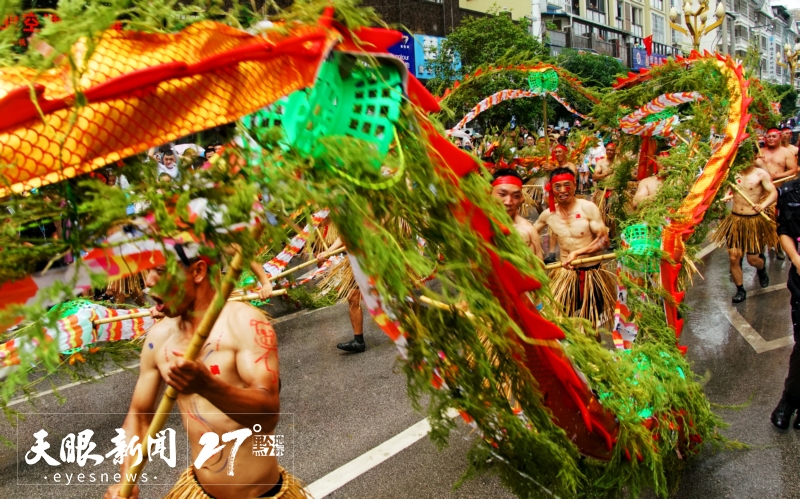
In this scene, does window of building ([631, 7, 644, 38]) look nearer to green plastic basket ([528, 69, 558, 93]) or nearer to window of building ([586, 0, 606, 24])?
window of building ([586, 0, 606, 24])

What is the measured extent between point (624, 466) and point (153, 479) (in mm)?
3086

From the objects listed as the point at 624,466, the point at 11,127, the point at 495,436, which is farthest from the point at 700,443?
the point at 11,127

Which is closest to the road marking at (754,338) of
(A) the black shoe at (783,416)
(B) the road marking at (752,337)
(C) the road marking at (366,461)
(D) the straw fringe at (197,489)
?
(B) the road marking at (752,337)

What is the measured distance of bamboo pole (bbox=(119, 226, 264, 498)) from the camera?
1.91 metres

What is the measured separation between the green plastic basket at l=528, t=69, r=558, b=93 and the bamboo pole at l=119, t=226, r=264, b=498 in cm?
868

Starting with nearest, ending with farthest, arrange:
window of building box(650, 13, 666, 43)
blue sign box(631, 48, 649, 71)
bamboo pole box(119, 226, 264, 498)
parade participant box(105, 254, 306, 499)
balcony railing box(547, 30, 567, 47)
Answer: bamboo pole box(119, 226, 264, 498) < parade participant box(105, 254, 306, 499) < balcony railing box(547, 30, 567, 47) < blue sign box(631, 48, 649, 71) < window of building box(650, 13, 666, 43)

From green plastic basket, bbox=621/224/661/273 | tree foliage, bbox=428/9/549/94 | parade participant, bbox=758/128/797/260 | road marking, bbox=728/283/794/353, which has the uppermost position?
tree foliage, bbox=428/9/549/94

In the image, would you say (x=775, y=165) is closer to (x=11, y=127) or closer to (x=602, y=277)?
(x=602, y=277)

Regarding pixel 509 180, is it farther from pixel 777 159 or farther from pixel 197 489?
pixel 777 159

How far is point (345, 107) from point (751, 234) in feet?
28.6

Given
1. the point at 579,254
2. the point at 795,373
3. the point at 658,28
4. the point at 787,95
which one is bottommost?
the point at 795,373

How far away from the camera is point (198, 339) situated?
2.12 metres

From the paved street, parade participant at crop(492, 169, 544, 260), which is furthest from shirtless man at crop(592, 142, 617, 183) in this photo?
parade participant at crop(492, 169, 544, 260)

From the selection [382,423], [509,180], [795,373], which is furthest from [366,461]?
[795,373]
